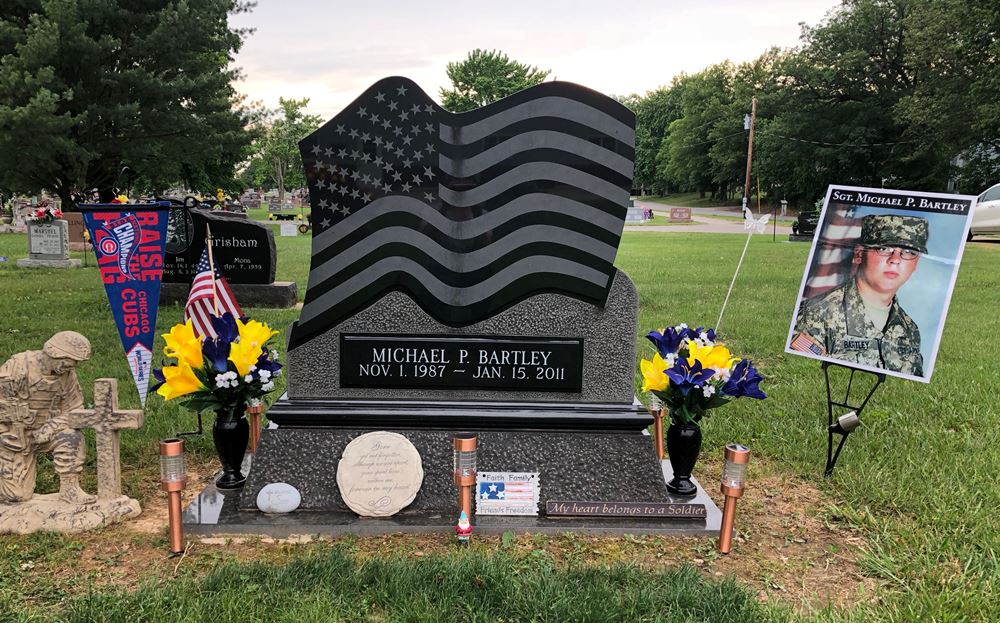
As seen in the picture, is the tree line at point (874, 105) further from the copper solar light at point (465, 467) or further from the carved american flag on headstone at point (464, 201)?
the copper solar light at point (465, 467)

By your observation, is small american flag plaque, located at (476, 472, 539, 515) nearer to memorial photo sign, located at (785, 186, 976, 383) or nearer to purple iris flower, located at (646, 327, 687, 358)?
purple iris flower, located at (646, 327, 687, 358)

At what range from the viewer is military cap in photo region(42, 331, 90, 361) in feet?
11.1

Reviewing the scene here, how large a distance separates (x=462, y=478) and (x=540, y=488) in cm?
59

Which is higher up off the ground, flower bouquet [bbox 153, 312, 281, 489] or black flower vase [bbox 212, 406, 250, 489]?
flower bouquet [bbox 153, 312, 281, 489]

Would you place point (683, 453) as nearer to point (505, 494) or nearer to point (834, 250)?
point (505, 494)

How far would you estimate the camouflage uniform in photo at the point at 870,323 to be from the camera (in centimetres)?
397

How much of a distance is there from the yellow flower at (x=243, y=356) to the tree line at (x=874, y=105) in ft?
83.0

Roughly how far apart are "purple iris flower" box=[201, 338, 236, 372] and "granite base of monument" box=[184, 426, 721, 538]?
1.44ft

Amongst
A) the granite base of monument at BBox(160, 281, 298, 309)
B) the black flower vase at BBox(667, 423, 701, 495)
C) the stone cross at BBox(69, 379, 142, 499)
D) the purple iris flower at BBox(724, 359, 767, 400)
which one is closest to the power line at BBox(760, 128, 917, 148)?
the granite base of monument at BBox(160, 281, 298, 309)

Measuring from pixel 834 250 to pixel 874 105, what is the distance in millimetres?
43958

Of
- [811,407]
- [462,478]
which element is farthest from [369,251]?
[811,407]

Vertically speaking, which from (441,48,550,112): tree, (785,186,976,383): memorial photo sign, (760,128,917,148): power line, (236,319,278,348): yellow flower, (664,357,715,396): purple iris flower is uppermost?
(441,48,550,112): tree

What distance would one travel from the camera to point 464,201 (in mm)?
3791

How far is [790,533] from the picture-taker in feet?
11.9
